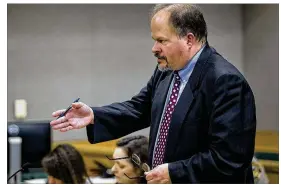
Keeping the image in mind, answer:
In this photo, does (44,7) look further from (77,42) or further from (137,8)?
(137,8)

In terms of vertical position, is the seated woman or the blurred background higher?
the blurred background

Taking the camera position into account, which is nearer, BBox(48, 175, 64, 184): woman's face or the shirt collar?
the shirt collar

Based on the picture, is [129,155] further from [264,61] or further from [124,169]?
[264,61]

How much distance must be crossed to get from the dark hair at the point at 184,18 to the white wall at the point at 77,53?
264 cm

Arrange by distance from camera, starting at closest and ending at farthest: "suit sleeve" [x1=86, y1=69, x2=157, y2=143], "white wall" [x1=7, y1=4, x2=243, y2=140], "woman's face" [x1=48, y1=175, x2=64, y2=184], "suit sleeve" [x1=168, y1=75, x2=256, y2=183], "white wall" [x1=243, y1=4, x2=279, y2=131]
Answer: "suit sleeve" [x1=168, y1=75, x2=256, y2=183]
"suit sleeve" [x1=86, y1=69, x2=157, y2=143]
"woman's face" [x1=48, y1=175, x2=64, y2=184]
"white wall" [x1=243, y1=4, x2=279, y2=131]
"white wall" [x1=7, y1=4, x2=243, y2=140]

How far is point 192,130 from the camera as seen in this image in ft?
4.26

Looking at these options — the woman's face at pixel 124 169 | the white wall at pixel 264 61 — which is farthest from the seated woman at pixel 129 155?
the white wall at pixel 264 61

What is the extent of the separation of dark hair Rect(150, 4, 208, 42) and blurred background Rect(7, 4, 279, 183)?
2.53 metres

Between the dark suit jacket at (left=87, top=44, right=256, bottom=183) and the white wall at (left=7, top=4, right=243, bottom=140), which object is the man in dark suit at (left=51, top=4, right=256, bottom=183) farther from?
the white wall at (left=7, top=4, right=243, bottom=140)

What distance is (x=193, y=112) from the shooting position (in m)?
1.31

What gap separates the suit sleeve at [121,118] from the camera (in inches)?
57.5

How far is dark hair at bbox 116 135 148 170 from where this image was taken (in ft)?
6.91

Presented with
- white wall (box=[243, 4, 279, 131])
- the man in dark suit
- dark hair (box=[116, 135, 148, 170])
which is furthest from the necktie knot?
Result: white wall (box=[243, 4, 279, 131])

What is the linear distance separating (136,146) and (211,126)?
2.95 feet
